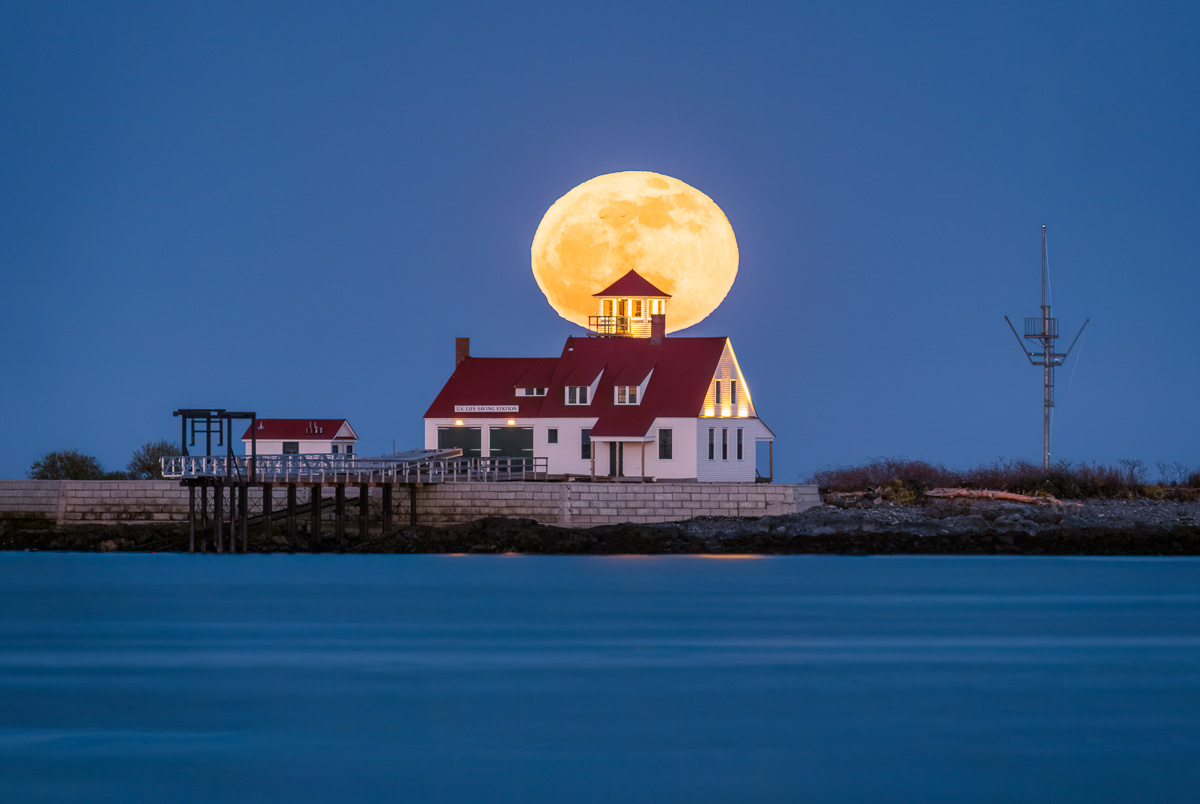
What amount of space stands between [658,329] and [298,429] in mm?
17272

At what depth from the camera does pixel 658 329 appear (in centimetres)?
5231

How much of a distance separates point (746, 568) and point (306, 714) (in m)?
20.6

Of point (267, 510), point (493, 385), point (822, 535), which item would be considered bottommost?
point (822, 535)

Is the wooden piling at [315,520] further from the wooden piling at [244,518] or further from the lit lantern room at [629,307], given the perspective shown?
the lit lantern room at [629,307]

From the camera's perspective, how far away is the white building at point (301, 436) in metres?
59.9

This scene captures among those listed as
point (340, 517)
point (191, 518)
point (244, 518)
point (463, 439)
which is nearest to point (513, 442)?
point (463, 439)

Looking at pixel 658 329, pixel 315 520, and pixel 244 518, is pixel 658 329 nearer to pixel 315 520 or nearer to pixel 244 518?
pixel 315 520

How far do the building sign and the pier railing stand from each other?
6.69ft

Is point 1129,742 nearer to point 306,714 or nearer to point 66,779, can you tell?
point 306,714

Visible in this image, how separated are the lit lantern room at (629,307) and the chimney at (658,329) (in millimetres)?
1756

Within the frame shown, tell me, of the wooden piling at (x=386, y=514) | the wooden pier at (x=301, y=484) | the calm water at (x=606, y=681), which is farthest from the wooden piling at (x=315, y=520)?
the calm water at (x=606, y=681)

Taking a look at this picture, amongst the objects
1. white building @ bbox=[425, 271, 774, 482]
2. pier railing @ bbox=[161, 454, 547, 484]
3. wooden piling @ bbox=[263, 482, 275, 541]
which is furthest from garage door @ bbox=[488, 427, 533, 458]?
wooden piling @ bbox=[263, 482, 275, 541]

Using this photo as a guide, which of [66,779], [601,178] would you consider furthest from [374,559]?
[66,779]

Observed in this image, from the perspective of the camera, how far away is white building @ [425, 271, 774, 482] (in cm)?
4750
